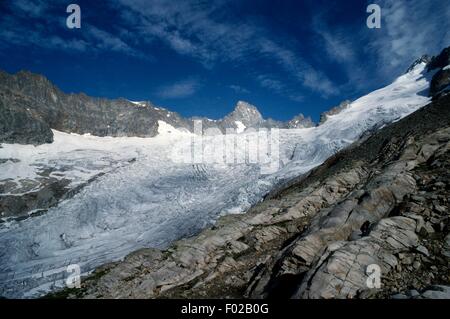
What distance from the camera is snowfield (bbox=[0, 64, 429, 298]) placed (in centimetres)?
4728

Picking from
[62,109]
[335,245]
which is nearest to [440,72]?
[335,245]

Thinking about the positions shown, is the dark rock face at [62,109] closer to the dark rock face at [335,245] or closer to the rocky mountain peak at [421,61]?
the rocky mountain peak at [421,61]

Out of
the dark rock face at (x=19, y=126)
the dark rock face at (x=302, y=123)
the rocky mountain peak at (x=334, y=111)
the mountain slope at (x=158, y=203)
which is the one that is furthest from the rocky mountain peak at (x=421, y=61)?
the dark rock face at (x=19, y=126)

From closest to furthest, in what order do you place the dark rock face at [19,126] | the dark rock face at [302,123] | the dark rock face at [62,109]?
the dark rock face at [19,126] → the dark rock face at [62,109] → the dark rock face at [302,123]

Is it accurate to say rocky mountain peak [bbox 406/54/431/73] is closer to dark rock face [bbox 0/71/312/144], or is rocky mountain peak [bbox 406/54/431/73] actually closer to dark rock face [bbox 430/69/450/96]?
dark rock face [bbox 430/69/450/96]

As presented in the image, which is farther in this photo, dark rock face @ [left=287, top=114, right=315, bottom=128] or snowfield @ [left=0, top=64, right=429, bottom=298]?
dark rock face @ [left=287, top=114, right=315, bottom=128]

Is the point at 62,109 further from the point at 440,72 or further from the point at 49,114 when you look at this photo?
the point at 440,72

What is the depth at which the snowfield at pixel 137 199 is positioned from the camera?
47281 mm

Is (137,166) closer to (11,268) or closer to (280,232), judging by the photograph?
(11,268)

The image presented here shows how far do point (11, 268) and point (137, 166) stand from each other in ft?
130

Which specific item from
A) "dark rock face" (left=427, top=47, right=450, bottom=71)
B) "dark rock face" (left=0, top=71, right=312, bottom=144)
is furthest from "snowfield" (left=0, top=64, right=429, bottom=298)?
"dark rock face" (left=0, top=71, right=312, bottom=144)

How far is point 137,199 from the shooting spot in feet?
228

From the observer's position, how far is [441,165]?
1530 centimetres
